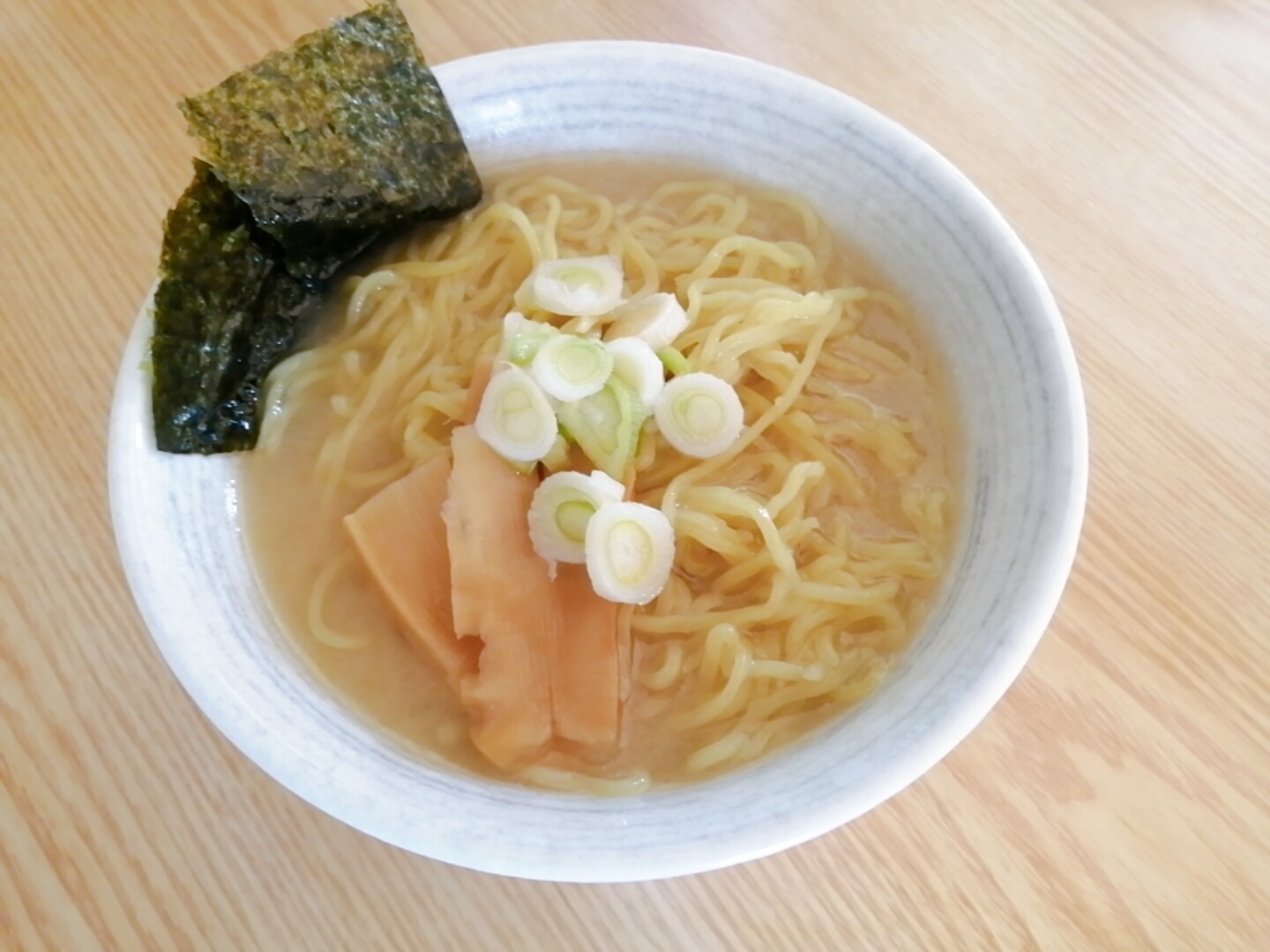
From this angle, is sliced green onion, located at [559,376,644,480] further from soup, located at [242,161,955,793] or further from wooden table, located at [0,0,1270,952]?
wooden table, located at [0,0,1270,952]

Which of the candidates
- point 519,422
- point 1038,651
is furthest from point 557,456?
point 1038,651

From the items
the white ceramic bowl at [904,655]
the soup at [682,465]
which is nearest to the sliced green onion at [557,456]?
the soup at [682,465]

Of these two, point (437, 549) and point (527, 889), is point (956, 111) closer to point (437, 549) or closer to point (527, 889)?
point (437, 549)

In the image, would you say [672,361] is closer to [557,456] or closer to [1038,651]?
[557,456]

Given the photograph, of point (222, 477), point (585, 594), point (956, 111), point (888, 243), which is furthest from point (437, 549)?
point (956, 111)

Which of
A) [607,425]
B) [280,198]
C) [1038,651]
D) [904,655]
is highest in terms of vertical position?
[280,198]

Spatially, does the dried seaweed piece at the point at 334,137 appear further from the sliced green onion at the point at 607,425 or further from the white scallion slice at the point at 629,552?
the white scallion slice at the point at 629,552
